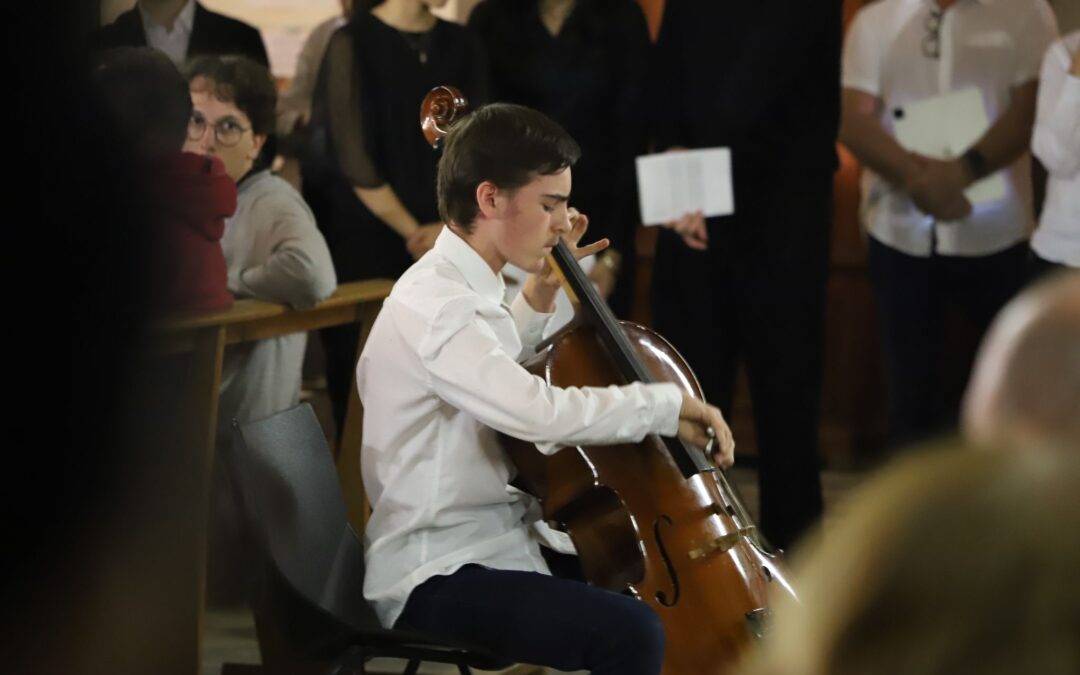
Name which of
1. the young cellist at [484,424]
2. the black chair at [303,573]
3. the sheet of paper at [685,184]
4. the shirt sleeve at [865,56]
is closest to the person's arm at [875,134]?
the shirt sleeve at [865,56]

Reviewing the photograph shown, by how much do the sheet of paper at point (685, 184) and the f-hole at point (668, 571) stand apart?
141 cm

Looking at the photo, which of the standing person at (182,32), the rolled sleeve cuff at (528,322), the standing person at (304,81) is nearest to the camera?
the rolled sleeve cuff at (528,322)

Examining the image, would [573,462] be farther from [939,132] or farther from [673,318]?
[939,132]

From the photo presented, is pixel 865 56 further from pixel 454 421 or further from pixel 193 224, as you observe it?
pixel 454 421

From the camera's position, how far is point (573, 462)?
6.11 ft

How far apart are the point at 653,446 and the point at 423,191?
1463 mm

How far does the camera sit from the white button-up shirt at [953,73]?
138 inches

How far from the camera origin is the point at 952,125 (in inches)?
140

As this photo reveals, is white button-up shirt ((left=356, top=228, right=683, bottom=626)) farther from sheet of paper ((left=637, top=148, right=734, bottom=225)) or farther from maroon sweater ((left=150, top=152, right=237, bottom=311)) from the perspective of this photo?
sheet of paper ((left=637, top=148, right=734, bottom=225))

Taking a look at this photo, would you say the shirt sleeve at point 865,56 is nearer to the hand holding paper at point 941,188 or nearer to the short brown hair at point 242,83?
the hand holding paper at point 941,188

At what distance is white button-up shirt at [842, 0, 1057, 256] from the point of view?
138 inches

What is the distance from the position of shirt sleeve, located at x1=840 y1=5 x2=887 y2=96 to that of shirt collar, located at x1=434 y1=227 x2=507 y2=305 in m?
1.97

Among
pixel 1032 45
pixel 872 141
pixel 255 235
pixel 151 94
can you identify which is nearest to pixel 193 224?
pixel 151 94

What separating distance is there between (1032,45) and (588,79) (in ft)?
3.73
